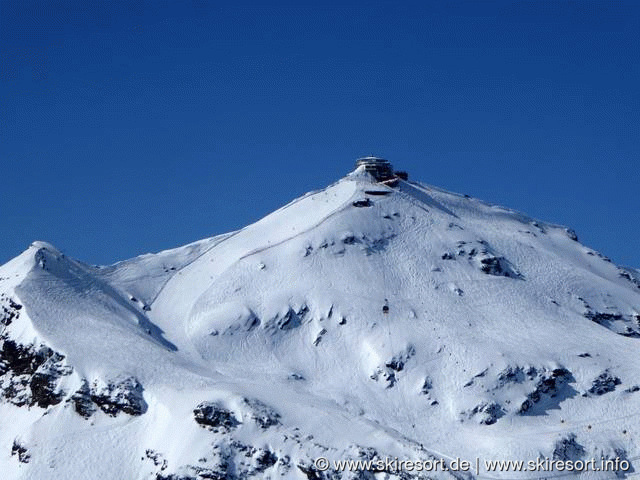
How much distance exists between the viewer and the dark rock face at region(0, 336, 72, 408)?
10956 cm

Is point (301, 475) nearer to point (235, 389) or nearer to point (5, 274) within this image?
point (235, 389)

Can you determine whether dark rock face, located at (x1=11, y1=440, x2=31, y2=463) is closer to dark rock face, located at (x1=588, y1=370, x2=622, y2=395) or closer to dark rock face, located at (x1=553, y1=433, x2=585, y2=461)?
dark rock face, located at (x1=553, y1=433, x2=585, y2=461)

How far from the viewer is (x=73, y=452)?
105 m

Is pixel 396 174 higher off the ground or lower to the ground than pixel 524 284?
higher

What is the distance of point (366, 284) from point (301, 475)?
33156mm

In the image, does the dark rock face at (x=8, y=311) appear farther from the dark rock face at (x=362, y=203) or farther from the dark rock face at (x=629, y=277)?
the dark rock face at (x=629, y=277)

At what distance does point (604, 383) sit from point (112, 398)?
44.5 meters

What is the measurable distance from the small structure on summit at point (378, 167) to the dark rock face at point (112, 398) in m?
51.2

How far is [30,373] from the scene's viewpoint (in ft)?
368

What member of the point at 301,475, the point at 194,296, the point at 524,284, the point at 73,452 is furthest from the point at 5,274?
the point at 524,284

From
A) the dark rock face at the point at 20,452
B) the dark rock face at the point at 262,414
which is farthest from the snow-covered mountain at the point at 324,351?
the dark rock face at the point at 262,414

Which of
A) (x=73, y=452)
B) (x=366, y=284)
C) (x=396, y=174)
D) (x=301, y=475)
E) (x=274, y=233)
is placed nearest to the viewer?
(x=301, y=475)

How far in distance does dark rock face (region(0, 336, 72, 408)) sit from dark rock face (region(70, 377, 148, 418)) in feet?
7.41

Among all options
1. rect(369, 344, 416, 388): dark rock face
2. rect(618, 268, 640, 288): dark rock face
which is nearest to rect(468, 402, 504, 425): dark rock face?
rect(369, 344, 416, 388): dark rock face
